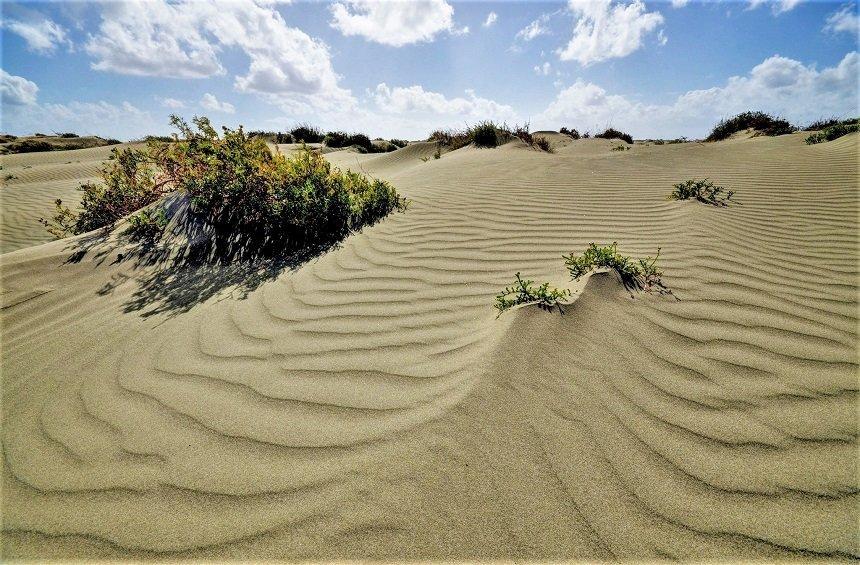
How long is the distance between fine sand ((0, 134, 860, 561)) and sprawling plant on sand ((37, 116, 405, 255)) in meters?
0.67

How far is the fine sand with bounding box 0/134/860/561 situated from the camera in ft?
4.55

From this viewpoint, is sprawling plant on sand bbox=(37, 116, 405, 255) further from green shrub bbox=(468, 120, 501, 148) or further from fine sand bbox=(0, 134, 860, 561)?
green shrub bbox=(468, 120, 501, 148)

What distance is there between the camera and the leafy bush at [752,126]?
11.9 m

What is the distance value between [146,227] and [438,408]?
432 centimetres

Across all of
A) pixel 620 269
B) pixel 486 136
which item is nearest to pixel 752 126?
pixel 486 136

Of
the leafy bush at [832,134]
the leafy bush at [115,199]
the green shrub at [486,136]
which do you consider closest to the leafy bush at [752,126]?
the leafy bush at [832,134]

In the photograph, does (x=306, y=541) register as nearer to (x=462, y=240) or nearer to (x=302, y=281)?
(x=302, y=281)

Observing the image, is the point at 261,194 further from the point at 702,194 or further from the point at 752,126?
the point at 752,126

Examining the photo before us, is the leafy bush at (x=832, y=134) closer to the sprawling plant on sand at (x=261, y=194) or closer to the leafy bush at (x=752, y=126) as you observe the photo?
the leafy bush at (x=752, y=126)

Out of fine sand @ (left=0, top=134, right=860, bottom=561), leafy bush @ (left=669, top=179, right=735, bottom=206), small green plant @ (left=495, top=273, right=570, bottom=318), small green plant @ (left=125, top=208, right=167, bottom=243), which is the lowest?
fine sand @ (left=0, top=134, right=860, bottom=561)

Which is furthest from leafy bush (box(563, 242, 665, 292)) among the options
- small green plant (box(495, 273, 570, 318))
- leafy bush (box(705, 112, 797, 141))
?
leafy bush (box(705, 112, 797, 141))

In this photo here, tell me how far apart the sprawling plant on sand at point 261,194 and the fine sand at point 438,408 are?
26.4 inches

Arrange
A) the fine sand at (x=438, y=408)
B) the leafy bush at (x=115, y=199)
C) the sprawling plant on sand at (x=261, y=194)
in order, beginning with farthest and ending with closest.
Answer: the leafy bush at (x=115, y=199) → the sprawling plant on sand at (x=261, y=194) → the fine sand at (x=438, y=408)

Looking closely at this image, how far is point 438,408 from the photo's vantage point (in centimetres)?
183
